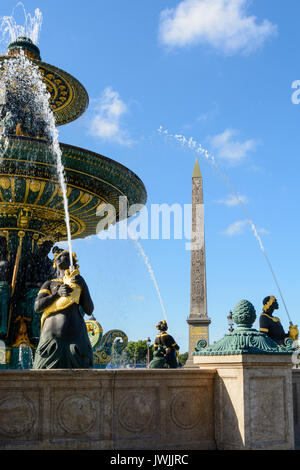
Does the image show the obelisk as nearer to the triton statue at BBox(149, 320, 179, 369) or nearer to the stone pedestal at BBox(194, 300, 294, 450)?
the triton statue at BBox(149, 320, 179, 369)

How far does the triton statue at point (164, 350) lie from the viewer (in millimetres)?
10533

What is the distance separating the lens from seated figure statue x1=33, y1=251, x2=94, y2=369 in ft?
19.2

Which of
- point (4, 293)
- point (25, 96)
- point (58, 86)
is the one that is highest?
point (58, 86)

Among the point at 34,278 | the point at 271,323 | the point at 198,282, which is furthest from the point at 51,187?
the point at 198,282

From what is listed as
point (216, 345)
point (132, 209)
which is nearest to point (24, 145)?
point (132, 209)

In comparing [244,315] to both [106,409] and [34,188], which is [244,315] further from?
[34,188]

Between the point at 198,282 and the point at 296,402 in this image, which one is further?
→ the point at 198,282

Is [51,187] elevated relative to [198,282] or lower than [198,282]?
lower

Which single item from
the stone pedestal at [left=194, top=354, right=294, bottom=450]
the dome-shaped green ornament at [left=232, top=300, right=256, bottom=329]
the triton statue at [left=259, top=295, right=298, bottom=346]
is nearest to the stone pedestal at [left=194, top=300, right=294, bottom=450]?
the stone pedestal at [left=194, top=354, right=294, bottom=450]

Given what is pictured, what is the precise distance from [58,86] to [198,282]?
19.9 m

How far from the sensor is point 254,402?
16.4 ft

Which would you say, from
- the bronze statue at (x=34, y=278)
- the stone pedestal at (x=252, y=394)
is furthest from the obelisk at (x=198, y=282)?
the stone pedestal at (x=252, y=394)
